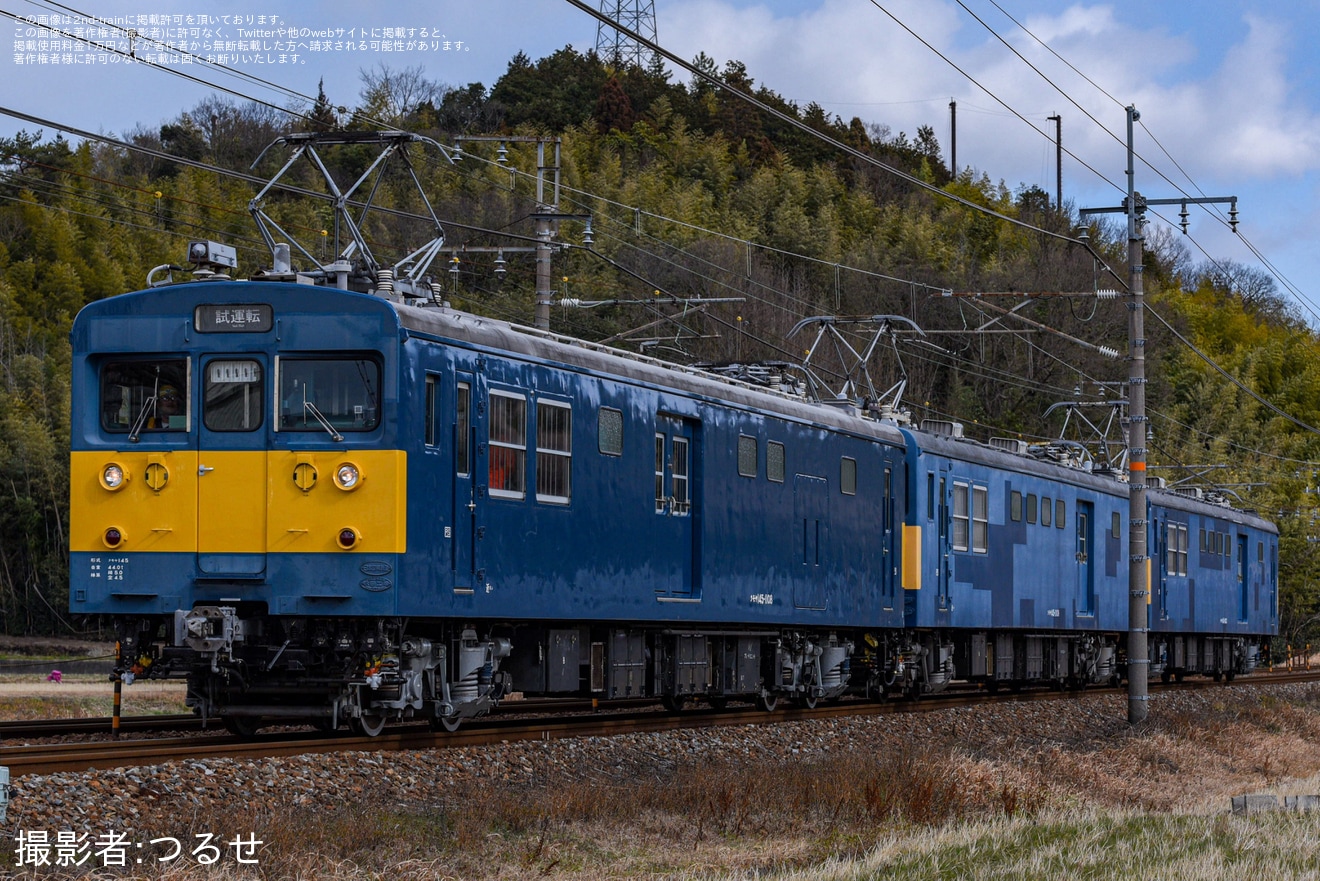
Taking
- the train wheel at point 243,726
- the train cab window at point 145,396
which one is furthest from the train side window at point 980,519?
the train cab window at point 145,396

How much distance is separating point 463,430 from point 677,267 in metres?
40.1

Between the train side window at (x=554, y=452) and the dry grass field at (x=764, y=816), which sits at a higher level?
the train side window at (x=554, y=452)

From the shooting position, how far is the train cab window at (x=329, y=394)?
537 inches

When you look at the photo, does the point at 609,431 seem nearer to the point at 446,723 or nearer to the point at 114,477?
the point at 446,723

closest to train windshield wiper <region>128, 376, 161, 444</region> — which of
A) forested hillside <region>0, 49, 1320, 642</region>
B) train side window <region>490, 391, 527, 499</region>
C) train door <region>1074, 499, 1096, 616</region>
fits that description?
train side window <region>490, 391, 527, 499</region>

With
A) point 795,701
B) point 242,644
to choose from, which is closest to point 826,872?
point 242,644

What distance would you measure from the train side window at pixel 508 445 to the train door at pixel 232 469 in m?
1.96

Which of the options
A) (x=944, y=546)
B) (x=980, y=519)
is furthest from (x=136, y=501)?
(x=980, y=519)

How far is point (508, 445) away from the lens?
588 inches

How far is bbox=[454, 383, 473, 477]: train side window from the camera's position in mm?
14203

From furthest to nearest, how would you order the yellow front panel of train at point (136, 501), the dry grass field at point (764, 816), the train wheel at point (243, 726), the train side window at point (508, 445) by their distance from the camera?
1. the train side window at point (508, 445)
2. the train wheel at point (243, 726)
3. the yellow front panel of train at point (136, 501)
4. the dry grass field at point (764, 816)

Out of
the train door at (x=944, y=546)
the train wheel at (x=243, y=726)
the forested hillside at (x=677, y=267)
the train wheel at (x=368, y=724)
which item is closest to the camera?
the train wheel at (x=368, y=724)

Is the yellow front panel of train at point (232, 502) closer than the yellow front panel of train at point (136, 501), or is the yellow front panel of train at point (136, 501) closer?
the yellow front panel of train at point (232, 502)

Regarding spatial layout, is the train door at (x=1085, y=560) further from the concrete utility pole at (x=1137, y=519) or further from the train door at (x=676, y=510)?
the train door at (x=676, y=510)
